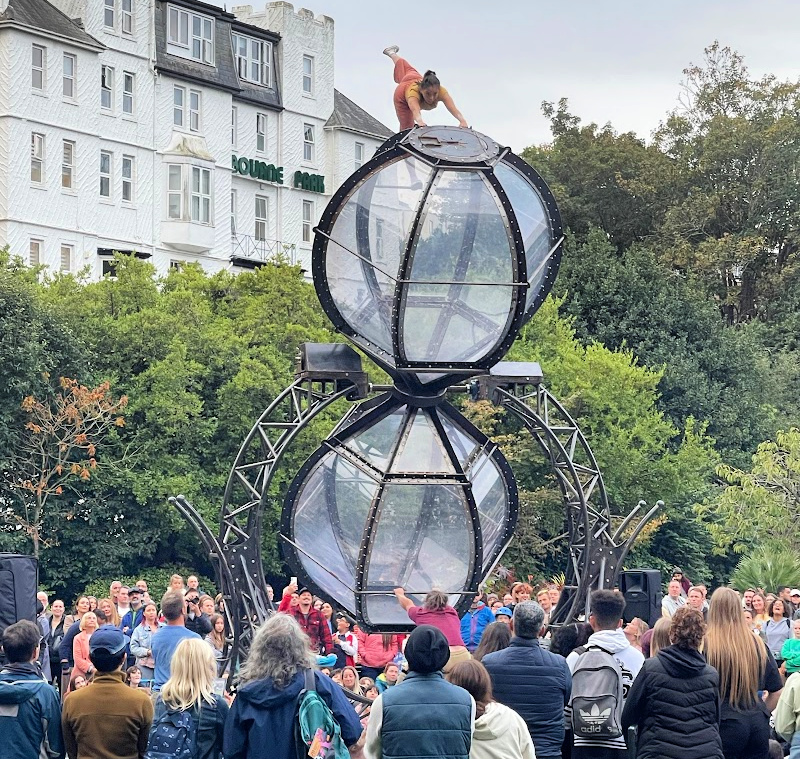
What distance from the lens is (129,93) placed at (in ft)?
173

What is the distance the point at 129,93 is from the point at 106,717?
45.9 meters

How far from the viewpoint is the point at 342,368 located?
15258mm

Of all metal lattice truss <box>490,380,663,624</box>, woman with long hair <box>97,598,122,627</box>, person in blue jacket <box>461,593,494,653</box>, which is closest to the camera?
metal lattice truss <box>490,380,663,624</box>

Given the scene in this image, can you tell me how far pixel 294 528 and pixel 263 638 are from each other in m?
6.72

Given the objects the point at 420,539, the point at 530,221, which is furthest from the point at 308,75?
the point at 420,539

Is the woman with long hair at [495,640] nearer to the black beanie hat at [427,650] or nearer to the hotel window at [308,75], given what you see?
the black beanie hat at [427,650]

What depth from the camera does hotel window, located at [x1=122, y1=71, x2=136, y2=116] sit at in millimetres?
52594

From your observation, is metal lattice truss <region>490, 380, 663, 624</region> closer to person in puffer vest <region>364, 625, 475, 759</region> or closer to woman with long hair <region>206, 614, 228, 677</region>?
woman with long hair <region>206, 614, 228, 677</region>

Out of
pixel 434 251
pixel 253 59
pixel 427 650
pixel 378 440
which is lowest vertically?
pixel 427 650

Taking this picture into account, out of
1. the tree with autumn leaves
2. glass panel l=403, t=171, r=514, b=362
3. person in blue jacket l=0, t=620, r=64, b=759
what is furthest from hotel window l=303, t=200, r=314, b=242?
person in blue jacket l=0, t=620, r=64, b=759

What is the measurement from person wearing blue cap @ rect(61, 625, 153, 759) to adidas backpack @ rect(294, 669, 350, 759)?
954 mm

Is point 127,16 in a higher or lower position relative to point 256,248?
Answer: higher

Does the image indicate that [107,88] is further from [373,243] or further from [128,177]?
[373,243]

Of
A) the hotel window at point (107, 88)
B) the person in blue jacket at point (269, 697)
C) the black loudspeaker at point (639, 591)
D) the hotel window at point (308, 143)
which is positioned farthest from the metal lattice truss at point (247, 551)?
the hotel window at point (308, 143)
